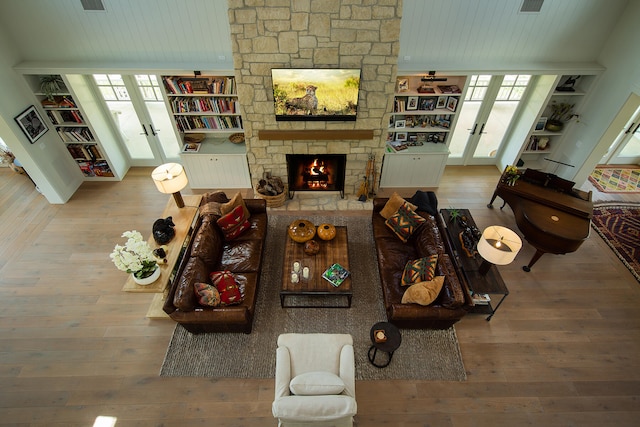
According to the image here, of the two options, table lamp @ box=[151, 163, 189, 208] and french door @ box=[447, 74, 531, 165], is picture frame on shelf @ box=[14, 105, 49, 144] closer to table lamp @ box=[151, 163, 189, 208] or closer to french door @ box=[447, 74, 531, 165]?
table lamp @ box=[151, 163, 189, 208]

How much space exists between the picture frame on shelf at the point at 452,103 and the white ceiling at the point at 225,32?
0.56 meters

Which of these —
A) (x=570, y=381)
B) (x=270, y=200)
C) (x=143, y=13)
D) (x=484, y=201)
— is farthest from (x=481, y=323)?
(x=143, y=13)

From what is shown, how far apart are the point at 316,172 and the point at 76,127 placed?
14.5 feet

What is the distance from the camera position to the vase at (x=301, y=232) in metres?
4.55

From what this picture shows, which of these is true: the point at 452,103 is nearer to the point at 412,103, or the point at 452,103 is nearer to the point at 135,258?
the point at 412,103

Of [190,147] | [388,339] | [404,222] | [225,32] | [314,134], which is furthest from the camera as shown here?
[190,147]

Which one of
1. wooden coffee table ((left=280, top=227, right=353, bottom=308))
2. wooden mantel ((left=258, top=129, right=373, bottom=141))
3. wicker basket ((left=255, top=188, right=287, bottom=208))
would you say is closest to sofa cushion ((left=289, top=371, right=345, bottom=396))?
wooden coffee table ((left=280, top=227, right=353, bottom=308))

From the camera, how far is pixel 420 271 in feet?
13.2

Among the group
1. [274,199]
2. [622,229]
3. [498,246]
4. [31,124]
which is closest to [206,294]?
[274,199]

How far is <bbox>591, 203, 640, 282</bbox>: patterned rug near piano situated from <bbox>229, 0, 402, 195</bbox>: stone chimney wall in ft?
13.3

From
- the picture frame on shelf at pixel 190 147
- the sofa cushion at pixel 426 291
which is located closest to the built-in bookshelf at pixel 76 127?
the picture frame on shelf at pixel 190 147

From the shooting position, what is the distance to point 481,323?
4.34 metres

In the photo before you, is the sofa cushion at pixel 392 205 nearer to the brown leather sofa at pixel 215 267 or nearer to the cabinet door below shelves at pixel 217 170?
the brown leather sofa at pixel 215 267

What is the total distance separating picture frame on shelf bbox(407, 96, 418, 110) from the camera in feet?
18.9
